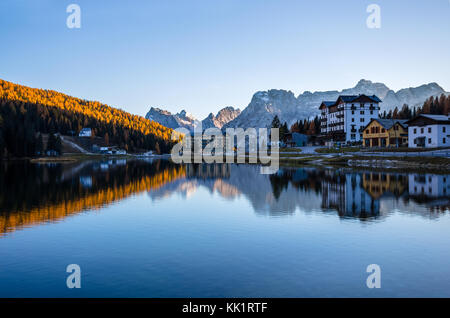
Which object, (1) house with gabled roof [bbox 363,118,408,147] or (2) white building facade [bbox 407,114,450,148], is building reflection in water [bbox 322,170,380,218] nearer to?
(2) white building facade [bbox 407,114,450,148]

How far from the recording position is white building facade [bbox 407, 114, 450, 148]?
94750 millimetres

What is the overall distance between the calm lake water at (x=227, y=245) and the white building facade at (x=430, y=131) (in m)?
62.5

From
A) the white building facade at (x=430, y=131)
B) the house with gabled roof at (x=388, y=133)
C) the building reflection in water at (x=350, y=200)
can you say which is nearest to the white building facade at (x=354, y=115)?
the house with gabled roof at (x=388, y=133)

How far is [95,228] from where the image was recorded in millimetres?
26578

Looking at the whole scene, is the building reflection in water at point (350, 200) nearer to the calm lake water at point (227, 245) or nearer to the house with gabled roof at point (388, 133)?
the calm lake water at point (227, 245)

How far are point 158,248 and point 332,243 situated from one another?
410 inches

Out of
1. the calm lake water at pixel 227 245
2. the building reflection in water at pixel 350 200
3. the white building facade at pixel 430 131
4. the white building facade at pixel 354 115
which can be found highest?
the white building facade at pixel 354 115

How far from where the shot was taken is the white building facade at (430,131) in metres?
94.8

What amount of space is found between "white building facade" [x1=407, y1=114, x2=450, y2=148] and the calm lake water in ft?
205

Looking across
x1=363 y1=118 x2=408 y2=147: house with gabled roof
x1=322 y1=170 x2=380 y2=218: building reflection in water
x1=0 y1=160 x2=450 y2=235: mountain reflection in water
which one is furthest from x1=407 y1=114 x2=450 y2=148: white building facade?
x1=322 y1=170 x2=380 y2=218: building reflection in water

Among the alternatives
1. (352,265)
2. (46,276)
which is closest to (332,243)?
(352,265)

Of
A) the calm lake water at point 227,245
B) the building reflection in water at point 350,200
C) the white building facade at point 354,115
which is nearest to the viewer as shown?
the calm lake water at point 227,245

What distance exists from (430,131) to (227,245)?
9358cm
